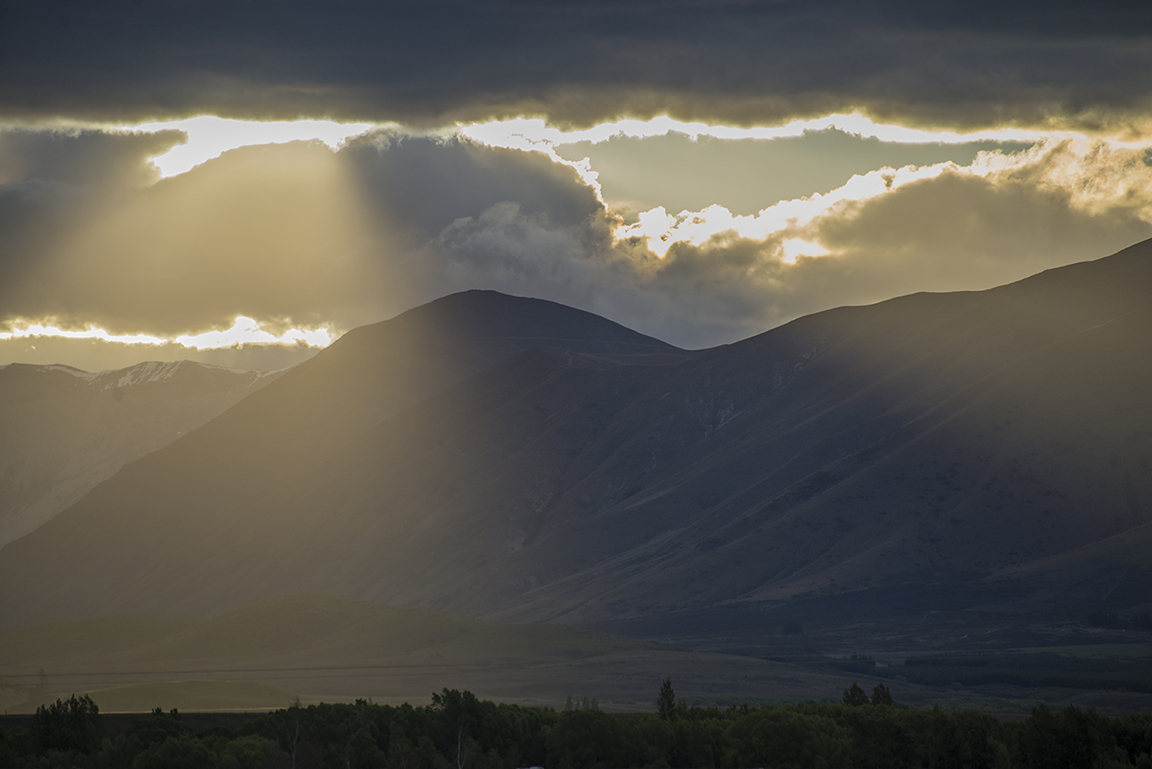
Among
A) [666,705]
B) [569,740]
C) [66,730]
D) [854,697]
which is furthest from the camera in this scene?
[854,697]

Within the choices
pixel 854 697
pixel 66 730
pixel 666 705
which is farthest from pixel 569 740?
pixel 66 730

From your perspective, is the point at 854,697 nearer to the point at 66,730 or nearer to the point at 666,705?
the point at 666,705

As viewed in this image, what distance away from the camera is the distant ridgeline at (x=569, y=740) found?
254ft

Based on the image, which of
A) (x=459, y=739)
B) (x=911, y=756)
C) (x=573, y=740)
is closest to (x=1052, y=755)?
(x=911, y=756)

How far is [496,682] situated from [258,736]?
95.5 meters

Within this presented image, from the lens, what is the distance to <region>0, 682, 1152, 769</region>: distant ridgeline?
77.5 meters

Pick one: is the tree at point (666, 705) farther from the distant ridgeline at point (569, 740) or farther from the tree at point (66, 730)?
the tree at point (66, 730)

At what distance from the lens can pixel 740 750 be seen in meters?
85.9

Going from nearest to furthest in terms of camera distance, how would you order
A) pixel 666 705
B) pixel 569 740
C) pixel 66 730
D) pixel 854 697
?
1. pixel 66 730
2. pixel 569 740
3. pixel 666 705
4. pixel 854 697

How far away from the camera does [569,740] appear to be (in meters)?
88.6

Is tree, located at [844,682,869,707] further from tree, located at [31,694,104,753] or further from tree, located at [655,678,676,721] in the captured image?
tree, located at [31,694,104,753]

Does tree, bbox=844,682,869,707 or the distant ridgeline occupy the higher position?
tree, bbox=844,682,869,707

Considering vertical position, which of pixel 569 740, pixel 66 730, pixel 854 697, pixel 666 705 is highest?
pixel 854 697

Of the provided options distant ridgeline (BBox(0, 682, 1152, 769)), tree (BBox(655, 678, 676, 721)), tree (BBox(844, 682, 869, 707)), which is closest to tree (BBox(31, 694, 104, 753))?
distant ridgeline (BBox(0, 682, 1152, 769))
